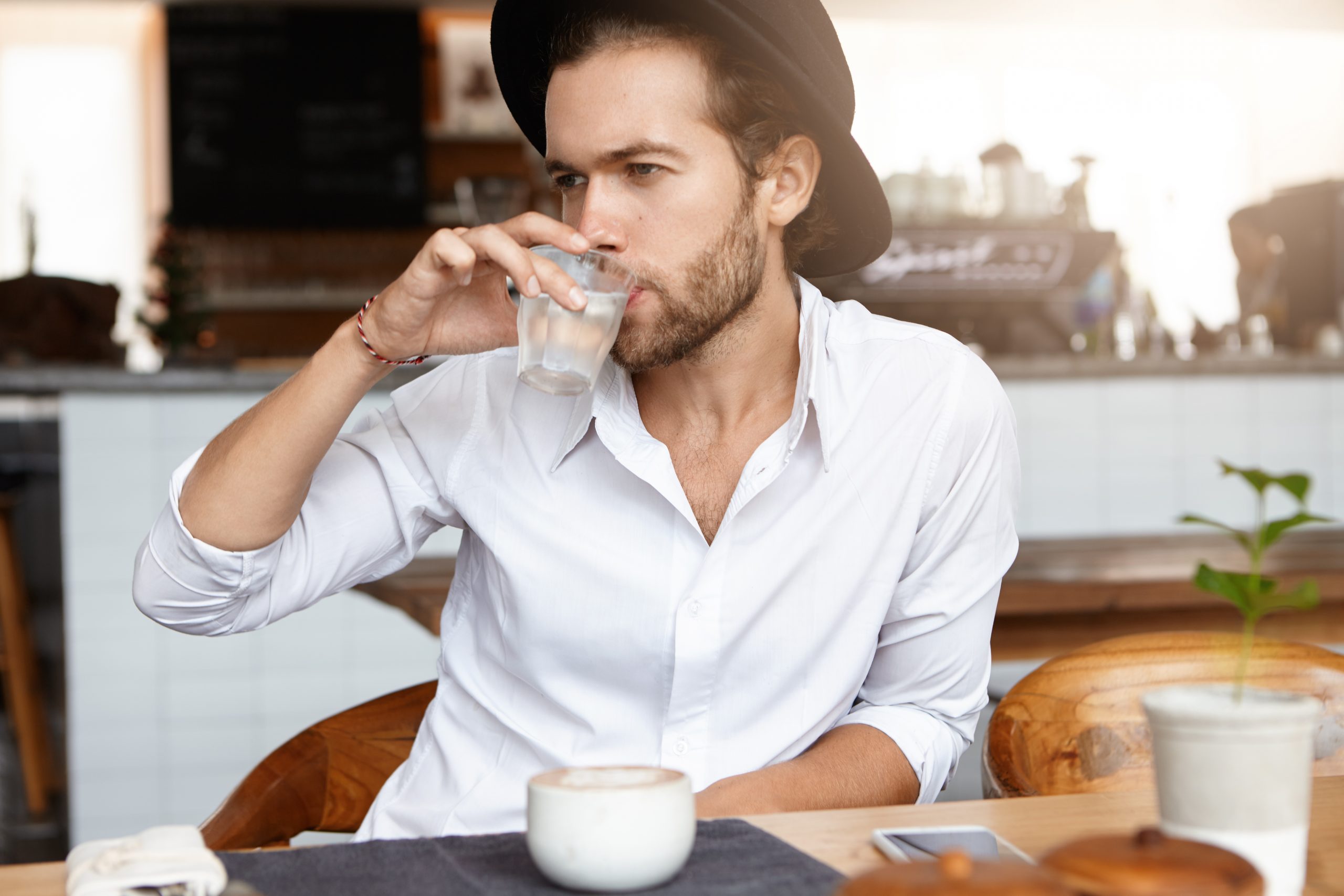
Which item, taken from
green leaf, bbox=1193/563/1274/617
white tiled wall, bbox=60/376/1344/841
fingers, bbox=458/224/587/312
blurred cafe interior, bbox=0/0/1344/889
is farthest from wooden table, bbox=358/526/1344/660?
green leaf, bbox=1193/563/1274/617

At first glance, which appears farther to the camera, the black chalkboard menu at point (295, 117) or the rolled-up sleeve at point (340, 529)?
the black chalkboard menu at point (295, 117)

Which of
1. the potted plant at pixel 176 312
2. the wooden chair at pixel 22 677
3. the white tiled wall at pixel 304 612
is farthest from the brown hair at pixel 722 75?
the wooden chair at pixel 22 677

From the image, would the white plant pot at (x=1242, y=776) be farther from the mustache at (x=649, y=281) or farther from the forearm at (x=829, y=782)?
the mustache at (x=649, y=281)

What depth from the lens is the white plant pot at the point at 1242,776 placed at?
1.90 ft

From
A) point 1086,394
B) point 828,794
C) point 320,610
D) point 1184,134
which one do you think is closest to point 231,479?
point 828,794

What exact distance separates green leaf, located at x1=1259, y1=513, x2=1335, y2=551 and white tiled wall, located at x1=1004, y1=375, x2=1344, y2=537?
2.52 meters

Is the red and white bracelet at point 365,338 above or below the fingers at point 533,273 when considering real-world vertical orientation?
below

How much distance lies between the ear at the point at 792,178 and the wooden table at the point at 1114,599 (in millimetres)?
709

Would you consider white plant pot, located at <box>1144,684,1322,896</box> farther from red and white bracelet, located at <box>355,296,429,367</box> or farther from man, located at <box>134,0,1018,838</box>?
red and white bracelet, located at <box>355,296,429,367</box>

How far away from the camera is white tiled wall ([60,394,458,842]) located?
2.80m

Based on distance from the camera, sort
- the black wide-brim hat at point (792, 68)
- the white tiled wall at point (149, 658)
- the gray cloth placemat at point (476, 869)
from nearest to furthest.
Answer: the gray cloth placemat at point (476, 869)
the black wide-brim hat at point (792, 68)
the white tiled wall at point (149, 658)

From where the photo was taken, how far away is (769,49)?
1213 millimetres

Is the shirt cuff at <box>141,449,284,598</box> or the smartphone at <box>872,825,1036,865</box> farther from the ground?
the shirt cuff at <box>141,449,284,598</box>

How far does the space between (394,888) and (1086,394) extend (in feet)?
8.99
